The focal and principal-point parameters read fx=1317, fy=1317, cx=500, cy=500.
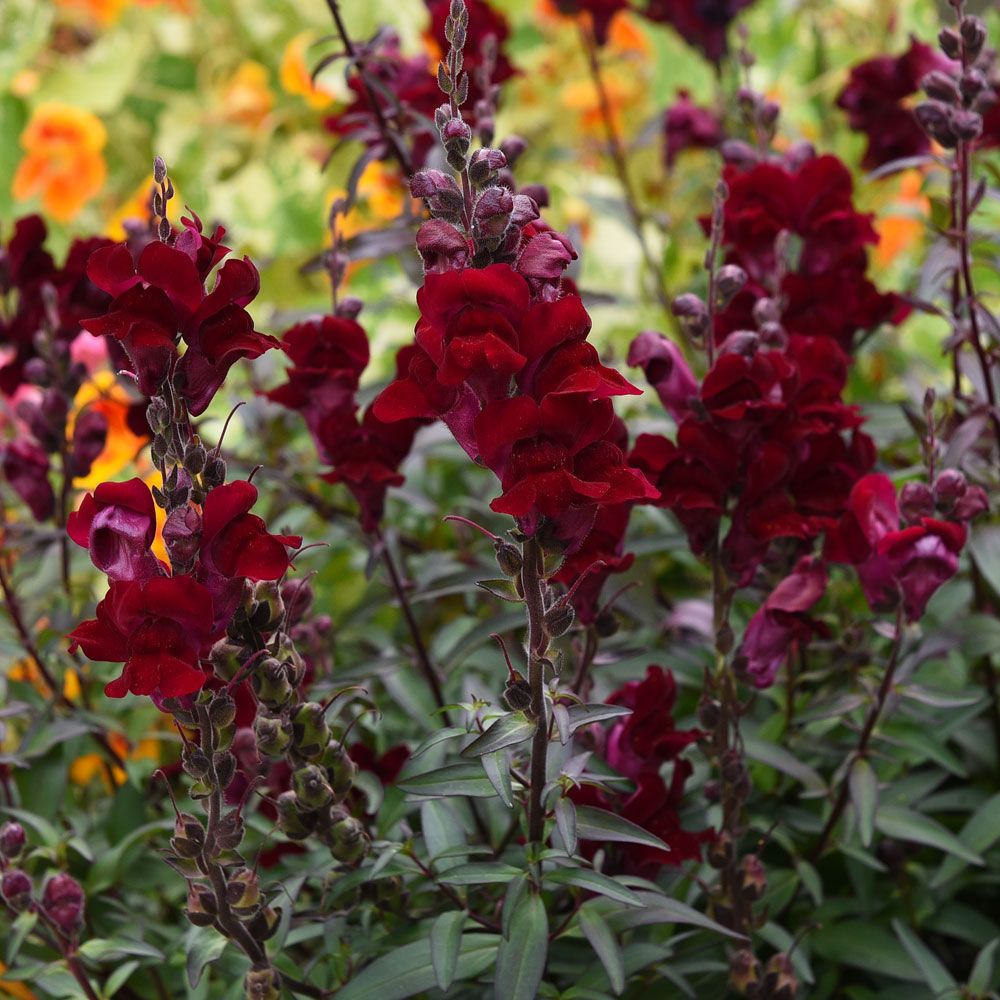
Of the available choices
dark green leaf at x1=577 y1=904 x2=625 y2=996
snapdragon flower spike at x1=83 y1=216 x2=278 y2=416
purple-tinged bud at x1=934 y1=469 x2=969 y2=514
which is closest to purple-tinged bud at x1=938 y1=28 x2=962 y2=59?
purple-tinged bud at x1=934 y1=469 x2=969 y2=514

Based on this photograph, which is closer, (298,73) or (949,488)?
(949,488)

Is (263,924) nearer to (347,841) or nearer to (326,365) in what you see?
(347,841)

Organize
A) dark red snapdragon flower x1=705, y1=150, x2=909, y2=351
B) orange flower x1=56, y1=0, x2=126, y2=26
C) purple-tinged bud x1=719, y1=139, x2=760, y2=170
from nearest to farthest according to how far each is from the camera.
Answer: dark red snapdragon flower x1=705, y1=150, x2=909, y2=351 < purple-tinged bud x1=719, y1=139, x2=760, y2=170 < orange flower x1=56, y1=0, x2=126, y2=26

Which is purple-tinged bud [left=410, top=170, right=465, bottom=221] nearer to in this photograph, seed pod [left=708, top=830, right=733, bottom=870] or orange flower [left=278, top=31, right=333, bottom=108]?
seed pod [left=708, top=830, right=733, bottom=870]

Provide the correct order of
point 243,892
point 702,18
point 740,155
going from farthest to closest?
1. point 702,18
2. point 740,155
3. point 243,892

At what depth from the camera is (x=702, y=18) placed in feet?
5.43

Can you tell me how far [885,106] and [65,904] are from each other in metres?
1.14

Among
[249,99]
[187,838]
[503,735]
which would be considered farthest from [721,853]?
[249,99]

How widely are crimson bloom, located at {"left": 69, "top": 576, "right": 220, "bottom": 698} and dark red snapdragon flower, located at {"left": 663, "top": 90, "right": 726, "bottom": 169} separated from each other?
1.20 m

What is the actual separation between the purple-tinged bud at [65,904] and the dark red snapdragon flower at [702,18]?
4.16 feet

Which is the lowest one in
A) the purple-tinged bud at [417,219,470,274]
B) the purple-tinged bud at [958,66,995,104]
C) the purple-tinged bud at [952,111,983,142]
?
the purple-tinged bud at [417,219,470,274]

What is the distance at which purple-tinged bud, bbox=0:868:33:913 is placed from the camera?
0.84 metres

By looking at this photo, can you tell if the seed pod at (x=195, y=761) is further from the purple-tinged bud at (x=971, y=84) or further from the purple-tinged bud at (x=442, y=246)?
the purple-tinged bud at (x=971, y=84)

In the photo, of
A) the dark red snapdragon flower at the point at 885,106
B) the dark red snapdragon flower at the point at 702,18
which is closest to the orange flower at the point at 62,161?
the dark red snapdragon flower at the point at 702,18
